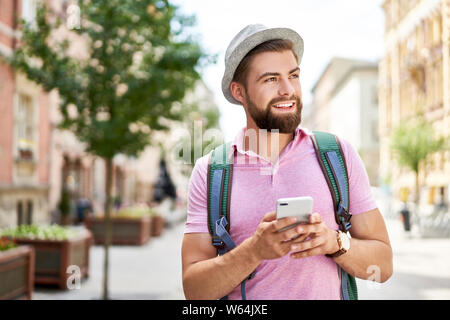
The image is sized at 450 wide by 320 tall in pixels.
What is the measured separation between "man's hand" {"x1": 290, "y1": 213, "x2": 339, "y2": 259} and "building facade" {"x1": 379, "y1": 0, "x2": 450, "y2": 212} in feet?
80.1

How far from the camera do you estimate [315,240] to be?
1.51 m

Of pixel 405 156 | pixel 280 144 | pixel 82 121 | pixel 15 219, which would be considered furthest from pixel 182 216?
pixel 280 144

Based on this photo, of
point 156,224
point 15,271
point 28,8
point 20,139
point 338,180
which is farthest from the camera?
point 156,224

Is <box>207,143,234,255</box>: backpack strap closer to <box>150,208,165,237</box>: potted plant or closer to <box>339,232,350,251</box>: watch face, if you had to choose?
<box>339,232,350,251</box>: watch face

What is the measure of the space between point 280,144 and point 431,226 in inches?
675

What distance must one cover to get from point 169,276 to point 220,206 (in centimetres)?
797

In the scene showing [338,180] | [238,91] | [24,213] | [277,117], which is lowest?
[24,213]

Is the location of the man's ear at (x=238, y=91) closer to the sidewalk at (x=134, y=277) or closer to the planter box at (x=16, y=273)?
the planter box at (x=16, y=273)

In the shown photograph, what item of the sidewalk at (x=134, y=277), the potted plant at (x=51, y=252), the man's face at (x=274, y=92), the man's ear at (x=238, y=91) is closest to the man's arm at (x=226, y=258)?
the man's face at (x=274, y=92)

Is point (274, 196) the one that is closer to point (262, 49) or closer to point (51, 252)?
point (262, 49)

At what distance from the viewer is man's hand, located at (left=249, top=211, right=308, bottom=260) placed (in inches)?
56.2

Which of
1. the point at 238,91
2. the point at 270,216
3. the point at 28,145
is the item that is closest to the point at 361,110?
the point at 28,145

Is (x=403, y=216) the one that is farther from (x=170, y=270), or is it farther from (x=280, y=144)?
(x=280, y=144)

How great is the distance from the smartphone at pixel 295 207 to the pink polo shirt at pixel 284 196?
35 centimetres
